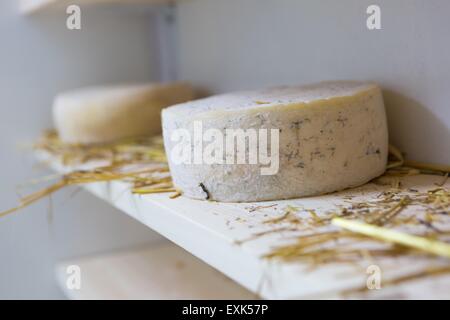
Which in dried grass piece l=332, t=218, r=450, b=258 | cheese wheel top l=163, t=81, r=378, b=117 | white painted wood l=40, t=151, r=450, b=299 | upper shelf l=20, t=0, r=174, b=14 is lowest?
white painted wood l=40, t=151, r=450, b=299

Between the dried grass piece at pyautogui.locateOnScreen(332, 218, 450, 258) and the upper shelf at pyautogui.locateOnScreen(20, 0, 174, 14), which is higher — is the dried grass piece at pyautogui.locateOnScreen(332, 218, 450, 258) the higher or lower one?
the lower one

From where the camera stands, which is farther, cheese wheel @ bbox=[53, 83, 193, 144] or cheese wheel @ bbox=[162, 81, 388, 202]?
cheese wheel @ bbox=[53, 83, 193, 144]

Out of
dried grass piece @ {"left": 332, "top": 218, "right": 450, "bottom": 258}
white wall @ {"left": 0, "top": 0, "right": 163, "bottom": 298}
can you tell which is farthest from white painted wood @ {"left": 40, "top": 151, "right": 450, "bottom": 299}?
white wall @ {"left": 0, "top": 0, "right": 163, "bottom": 298}

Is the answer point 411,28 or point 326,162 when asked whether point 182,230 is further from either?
point 411,28

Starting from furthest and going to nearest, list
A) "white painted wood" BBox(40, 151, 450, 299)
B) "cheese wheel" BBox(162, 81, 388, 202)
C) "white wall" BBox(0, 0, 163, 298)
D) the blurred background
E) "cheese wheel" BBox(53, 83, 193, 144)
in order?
"white wall" BBox(0, 0, 163, 298), "cheese wheel" BBox(53, 83, 193, 144), the blurred background, "cheese wheel" BBox(162, 81, 388, 202), "white painted wood" BBox(40, 151, 450, 299)

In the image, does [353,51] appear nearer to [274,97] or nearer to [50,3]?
[274,97]

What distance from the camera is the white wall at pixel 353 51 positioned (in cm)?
66

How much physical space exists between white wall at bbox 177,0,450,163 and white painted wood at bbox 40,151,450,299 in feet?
0.28

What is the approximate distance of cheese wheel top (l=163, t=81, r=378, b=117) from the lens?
0.62 metres

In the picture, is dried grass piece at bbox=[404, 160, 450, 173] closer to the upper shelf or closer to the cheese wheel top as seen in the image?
the cheese wheel top

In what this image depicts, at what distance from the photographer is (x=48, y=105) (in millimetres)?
1264

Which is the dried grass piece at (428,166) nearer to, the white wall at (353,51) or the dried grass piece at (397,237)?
the white wall at (353,51)

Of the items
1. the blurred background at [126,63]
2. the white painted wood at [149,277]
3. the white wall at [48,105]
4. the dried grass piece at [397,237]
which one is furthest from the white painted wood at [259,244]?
the white wall at [48,105]

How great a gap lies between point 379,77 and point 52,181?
813mm
